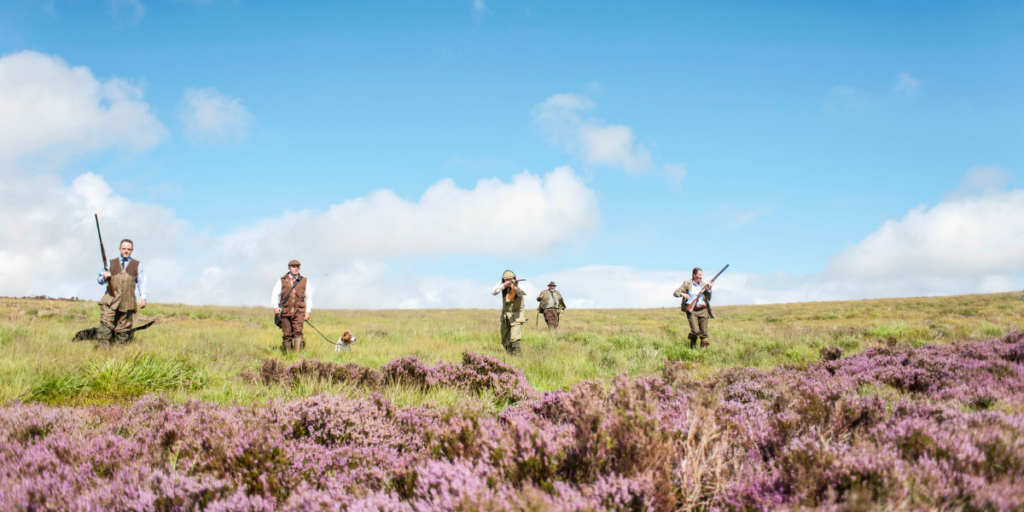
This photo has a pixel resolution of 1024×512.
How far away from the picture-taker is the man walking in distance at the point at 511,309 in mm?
11305

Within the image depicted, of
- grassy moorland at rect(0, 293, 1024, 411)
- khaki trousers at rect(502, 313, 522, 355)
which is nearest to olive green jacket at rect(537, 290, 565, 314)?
grassy moorland at rect(0, 293, 1024, 411)

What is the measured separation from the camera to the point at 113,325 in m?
9.98

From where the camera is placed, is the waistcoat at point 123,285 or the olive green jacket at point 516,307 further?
the olive green jacket at point 516,307

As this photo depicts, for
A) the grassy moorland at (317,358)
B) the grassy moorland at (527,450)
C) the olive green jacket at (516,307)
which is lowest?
the grassy moorland at (317,358)

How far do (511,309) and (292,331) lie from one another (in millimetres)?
5085

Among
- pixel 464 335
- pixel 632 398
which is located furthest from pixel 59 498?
pixel 464 335

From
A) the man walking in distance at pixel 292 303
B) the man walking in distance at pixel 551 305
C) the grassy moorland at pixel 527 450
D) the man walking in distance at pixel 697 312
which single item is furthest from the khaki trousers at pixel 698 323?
the man walking in distance at pixel 292 303

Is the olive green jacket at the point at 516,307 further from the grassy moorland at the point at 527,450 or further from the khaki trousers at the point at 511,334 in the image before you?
the grassy moorland at the point at 527,450

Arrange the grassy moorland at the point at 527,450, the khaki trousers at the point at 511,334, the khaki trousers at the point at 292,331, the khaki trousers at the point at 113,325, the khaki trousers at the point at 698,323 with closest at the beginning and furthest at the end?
the grassy moorland at the point at 527,450
the khaki trousers at the point at 113,325
the khaki trousers at the point at 292,331
the khaki trousers at the point at 511,334
the khaki trousers at the point at 698,323

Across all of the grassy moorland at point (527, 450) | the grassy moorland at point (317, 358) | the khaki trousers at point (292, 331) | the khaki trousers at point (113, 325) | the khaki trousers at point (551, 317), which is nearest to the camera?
the grassy moorland at point (527, 450)

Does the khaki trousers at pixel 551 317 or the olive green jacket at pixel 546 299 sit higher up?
the olive green jacket at pixel 546 299

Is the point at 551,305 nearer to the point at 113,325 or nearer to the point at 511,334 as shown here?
the point at 511,334

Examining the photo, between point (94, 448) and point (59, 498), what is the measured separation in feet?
2.47

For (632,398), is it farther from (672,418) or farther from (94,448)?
(94,448)
